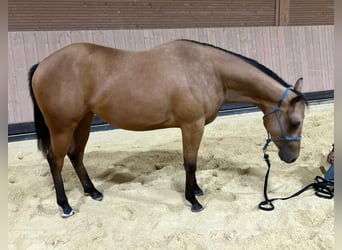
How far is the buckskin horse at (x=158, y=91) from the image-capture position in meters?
2.06

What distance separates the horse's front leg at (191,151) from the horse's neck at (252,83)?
358 mm

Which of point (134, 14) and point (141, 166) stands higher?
point (134, 14)

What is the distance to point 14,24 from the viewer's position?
3875 millimetres

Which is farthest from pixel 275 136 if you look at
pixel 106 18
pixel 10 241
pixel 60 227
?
pixel 106 18

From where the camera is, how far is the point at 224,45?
4.55 metres

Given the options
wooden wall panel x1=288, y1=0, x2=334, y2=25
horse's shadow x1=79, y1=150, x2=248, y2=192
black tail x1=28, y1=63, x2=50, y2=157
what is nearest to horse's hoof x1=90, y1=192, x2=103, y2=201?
horse's shadow x1=79, y1=150, x2=248, y2=192

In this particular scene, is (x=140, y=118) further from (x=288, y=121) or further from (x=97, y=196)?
(x=288, y=121)

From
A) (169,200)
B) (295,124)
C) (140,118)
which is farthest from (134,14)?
(295,124)

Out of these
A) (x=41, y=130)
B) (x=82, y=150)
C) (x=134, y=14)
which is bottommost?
(x=82, y=150)

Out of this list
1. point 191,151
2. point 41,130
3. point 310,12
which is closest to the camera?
point 191,151

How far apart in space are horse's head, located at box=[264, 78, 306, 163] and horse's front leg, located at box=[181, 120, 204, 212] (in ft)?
1.62

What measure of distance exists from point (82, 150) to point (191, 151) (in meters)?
0.84

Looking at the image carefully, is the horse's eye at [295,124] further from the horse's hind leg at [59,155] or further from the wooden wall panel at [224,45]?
the wooden wall panel at [224,45]

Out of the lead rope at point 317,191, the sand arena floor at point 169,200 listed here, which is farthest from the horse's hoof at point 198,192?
the lead rope at point 317,191
